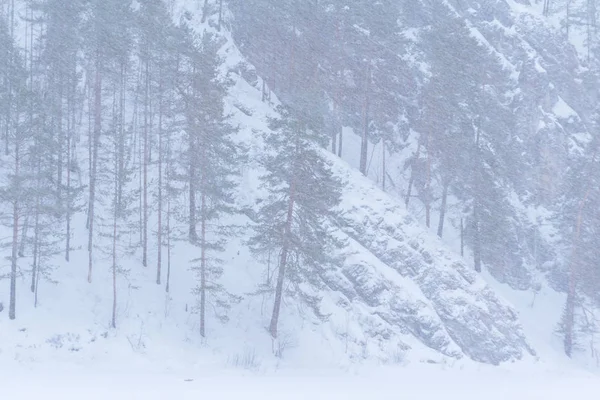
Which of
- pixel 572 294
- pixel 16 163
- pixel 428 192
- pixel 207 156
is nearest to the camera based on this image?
pixel 16 163

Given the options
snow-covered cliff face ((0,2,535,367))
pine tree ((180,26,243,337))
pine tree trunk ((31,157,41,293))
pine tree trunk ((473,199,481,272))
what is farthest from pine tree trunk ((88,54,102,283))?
pine tree trunk ((473,199,481,272))

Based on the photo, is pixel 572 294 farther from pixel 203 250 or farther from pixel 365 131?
pixel 203 250

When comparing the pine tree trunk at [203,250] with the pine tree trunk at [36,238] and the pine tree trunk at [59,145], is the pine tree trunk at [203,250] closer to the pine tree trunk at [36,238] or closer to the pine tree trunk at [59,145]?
the pine tree trunk at [36,238]

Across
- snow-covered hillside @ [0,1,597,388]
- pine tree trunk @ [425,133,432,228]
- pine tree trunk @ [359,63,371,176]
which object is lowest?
snow-covered hillside @ [0,1,597,388]

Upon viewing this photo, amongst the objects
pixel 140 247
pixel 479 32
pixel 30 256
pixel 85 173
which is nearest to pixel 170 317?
pixel 140 247

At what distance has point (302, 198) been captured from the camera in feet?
75.9

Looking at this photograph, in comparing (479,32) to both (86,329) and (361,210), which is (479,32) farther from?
(86,329)

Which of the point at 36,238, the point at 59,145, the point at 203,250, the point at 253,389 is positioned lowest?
the point at 253,389

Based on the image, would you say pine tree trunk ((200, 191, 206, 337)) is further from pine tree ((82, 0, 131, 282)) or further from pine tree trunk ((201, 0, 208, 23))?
pine tree trunk ((201, 0, 208, 23))

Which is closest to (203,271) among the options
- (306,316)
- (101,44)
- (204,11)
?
(306,316)

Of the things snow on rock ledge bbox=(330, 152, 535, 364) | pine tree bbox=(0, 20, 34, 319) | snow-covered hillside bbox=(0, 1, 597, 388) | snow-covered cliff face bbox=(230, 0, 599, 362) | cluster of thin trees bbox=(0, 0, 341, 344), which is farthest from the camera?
snow-covered cliff face bbox=(230, 0, 599, 362)

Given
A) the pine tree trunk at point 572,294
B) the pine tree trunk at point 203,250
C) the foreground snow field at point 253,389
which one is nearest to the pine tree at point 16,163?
the pine tree trunk at point 203,250

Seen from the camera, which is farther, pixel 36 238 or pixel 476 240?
pixel 476 240

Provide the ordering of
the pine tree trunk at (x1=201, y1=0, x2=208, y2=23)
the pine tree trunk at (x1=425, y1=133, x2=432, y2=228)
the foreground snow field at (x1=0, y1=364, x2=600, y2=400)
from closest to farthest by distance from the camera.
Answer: the foreground snow field at (x1=0, y1=364, x2=600, y2=400) → the pine tree trunk at (x1=425, y1=133, x2=432, y2=228) → the pine tree trunk at (x1=201, y1=0, x2=208, y2=23)
